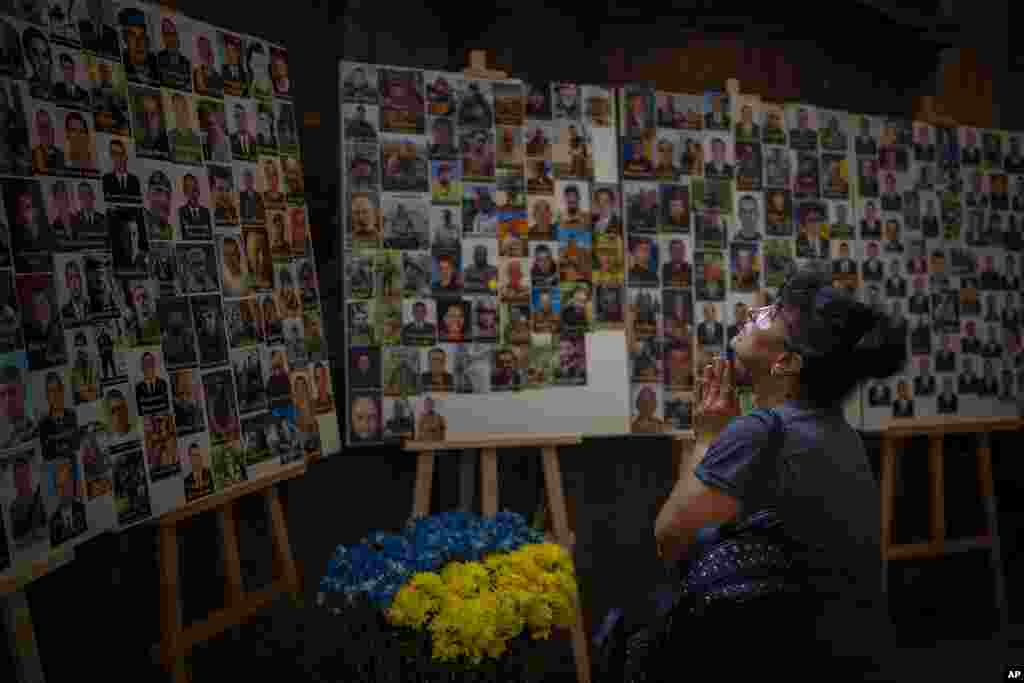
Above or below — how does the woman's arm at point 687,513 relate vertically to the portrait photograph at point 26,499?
below

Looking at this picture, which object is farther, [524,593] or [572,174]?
[572,174]

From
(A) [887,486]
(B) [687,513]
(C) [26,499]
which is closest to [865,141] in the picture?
(A) [887,486]

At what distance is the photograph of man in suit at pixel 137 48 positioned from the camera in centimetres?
234

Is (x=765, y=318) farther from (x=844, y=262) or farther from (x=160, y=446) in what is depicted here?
(x=844, y=262)

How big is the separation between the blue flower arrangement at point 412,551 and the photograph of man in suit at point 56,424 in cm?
70

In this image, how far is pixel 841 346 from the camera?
1.99 metres

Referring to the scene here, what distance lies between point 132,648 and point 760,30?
136 inches

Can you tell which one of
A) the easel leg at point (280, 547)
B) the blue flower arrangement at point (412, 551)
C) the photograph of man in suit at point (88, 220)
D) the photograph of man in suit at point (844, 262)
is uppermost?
the photograph of man in suit at point (88, 220)

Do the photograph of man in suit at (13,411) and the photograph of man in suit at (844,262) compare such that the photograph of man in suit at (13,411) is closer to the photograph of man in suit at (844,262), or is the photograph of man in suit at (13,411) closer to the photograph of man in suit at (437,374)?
the photograph of man in suit at (437,374)

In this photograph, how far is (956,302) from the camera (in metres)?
4.18

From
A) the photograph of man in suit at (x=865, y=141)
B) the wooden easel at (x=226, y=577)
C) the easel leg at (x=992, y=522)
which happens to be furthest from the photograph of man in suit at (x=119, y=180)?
the easel leg at (x=992, y=522)

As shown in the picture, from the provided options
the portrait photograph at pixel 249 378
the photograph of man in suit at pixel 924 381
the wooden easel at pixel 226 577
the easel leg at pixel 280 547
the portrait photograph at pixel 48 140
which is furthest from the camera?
the photograph of man in suit at pixel 924 381

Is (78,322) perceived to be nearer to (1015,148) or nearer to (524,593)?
(524,593)

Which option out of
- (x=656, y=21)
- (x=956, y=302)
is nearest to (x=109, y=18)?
(x=656, y=21)
